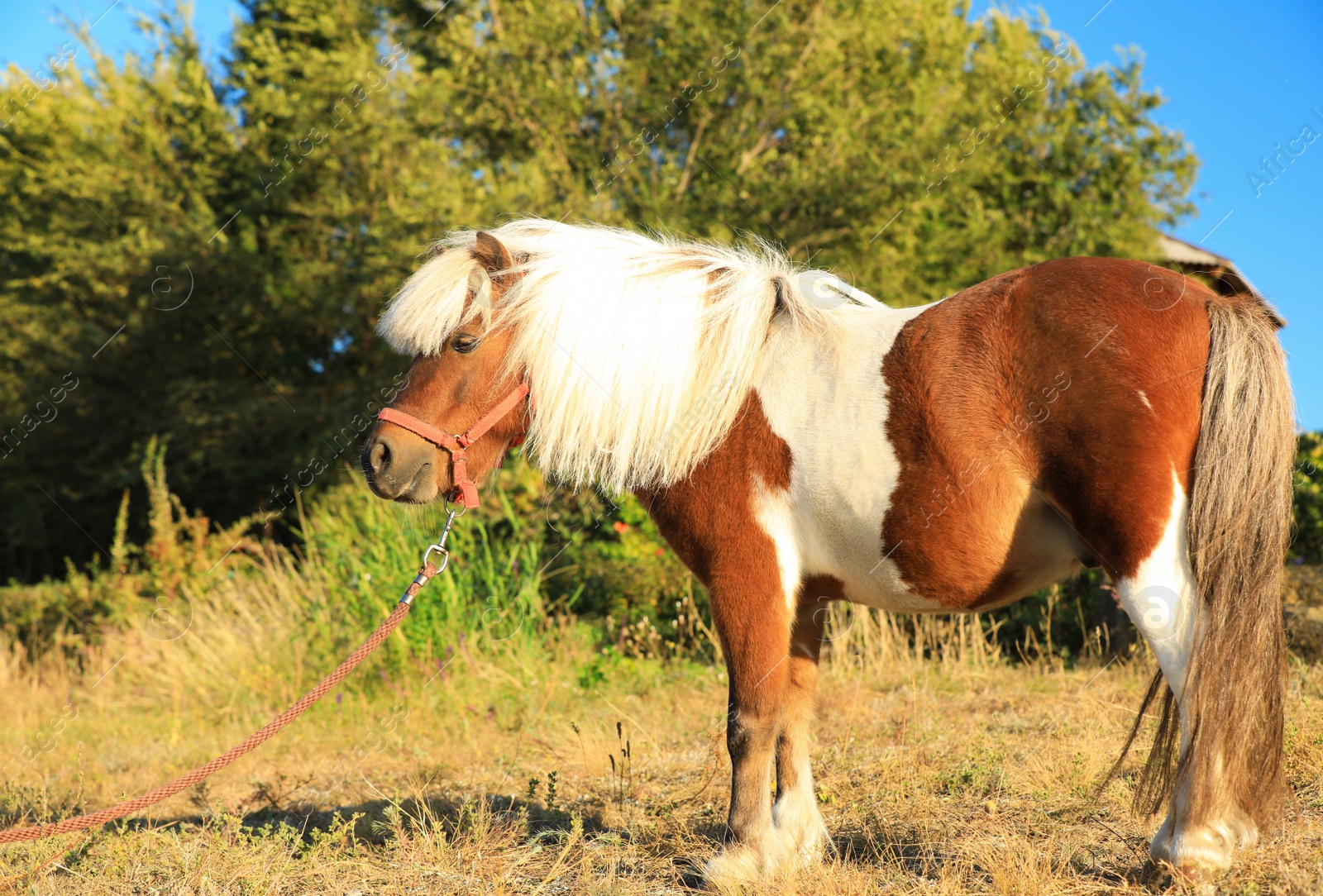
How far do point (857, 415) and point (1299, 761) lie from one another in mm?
2242

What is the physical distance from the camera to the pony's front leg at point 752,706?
2670 mm

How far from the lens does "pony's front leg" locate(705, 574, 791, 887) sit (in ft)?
8.76

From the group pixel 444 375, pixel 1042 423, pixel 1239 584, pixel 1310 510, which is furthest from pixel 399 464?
pixel 1310 510

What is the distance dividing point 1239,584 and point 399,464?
2377 millimetres

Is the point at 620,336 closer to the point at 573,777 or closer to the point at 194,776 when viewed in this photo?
the point at 194,776

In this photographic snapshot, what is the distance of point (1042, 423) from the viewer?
231cm

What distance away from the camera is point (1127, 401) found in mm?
2221

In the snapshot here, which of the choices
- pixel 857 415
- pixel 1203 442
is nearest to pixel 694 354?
pixel 857 415

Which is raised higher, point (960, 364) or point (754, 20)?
point (754, 20)

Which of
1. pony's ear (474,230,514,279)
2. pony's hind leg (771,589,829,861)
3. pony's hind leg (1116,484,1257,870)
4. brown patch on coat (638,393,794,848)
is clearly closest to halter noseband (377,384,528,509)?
pony's ear (474,230,514,279)

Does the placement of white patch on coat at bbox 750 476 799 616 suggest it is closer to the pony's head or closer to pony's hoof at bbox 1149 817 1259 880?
the pony's head

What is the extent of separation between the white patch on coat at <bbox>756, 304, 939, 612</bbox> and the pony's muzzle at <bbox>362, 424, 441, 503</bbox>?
1.10 meters

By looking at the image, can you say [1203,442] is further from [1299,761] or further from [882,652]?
[882,652]

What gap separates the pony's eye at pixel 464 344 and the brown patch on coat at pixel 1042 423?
4.38 ft
